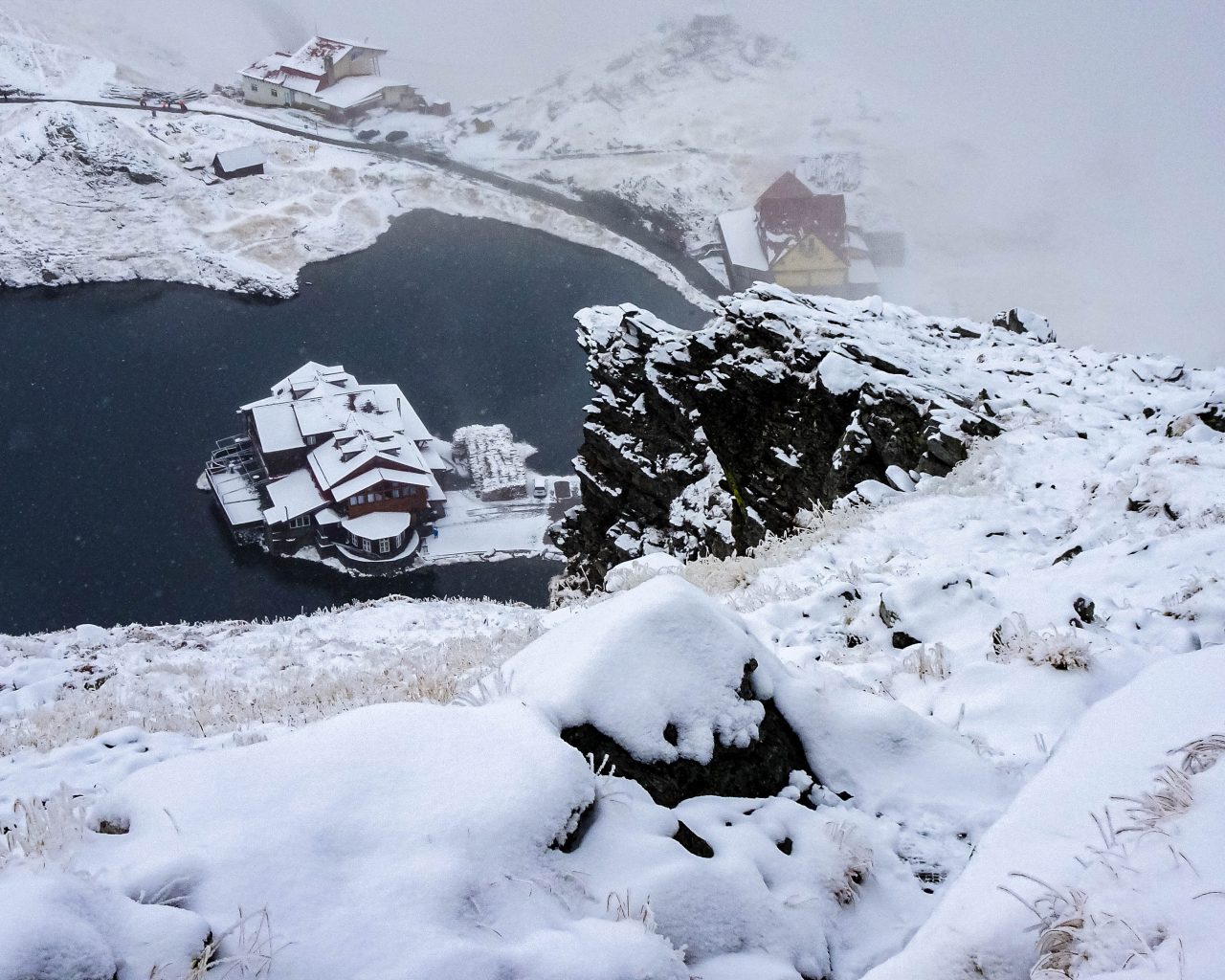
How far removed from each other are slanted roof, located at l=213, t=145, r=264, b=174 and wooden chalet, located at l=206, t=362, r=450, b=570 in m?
28.9

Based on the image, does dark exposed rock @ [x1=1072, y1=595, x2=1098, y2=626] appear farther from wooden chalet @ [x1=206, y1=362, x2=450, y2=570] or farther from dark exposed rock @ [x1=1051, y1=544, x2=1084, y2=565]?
wooden chalet @ [x1=206, y1=362, x2=450, y2=570]

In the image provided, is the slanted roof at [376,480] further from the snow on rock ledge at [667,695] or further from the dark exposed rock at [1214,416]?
the snow on rock ledge at [667,695]

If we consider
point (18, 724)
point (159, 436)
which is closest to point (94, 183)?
point (159, 436)

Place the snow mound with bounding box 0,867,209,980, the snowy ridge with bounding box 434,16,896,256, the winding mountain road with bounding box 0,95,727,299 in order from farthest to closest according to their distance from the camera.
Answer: the snowy ridge with bounding box 434,16,896,256 < the winding mountain road with bounding box 0,95,727,299 < the snow mound with bounding box 0,867,209,980

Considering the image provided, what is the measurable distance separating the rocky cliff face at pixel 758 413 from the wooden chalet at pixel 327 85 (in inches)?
2414

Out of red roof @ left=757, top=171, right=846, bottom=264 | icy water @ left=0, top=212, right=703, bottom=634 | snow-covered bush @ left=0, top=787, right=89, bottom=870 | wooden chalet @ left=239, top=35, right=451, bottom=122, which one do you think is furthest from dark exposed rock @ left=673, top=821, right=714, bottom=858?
wooden chalet @ left=239, top=35, right=451, bottom=122

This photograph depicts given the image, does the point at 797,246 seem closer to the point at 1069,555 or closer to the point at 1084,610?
the point at 1069,555

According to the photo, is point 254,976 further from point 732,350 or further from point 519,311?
point 519,311

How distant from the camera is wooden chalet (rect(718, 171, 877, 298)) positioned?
5244cm

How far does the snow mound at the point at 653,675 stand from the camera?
3434mm

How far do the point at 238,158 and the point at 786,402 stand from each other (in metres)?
58.6

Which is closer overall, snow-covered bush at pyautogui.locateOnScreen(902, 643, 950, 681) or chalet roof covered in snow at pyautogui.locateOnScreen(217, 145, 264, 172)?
snow-covered bush at pyautogui.locateOnScreen(902, 643, 950, 681)

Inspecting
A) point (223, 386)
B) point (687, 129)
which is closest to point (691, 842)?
point (223, 386)

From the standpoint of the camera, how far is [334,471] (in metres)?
35.6
